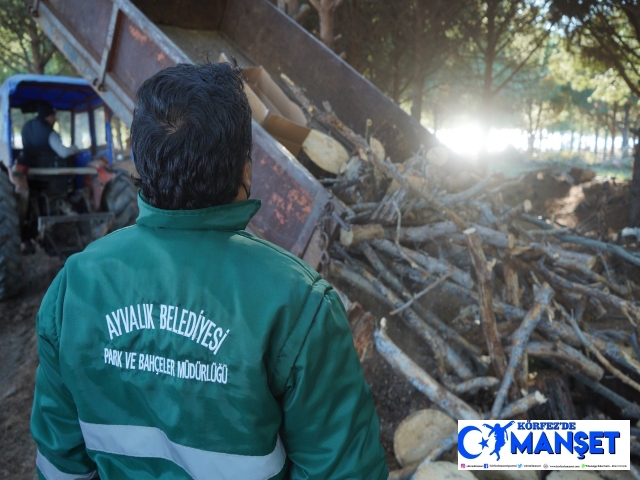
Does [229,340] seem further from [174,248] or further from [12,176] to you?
[12,176]

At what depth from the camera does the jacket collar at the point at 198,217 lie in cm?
111

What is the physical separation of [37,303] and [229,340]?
209 inches

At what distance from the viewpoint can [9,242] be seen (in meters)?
5.07

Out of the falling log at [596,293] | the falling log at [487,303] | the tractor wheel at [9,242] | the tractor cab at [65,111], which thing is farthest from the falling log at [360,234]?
the tractor cab at [65,111]

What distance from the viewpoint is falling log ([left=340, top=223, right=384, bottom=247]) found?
328 centimetres

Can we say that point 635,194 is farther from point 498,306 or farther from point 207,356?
point 207,356

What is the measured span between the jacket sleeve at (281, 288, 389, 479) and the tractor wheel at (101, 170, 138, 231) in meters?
5.12

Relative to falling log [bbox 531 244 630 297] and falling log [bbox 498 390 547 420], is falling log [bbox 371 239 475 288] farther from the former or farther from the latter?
falling log [bbox 498 390 547 420]

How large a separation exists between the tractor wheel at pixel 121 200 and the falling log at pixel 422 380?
12.7ft

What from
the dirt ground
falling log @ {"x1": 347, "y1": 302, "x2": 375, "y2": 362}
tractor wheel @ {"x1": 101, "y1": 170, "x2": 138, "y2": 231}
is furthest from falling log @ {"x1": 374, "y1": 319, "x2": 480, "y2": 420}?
tractor wheel @ {"x1": 101, "y1": 170, "x2": 138, "y2": 231}

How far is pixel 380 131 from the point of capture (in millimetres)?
5449

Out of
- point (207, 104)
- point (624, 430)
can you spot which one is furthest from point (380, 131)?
point (207, 104)

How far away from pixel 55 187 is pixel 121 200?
991 mm

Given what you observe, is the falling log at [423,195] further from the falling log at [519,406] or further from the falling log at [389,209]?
the falling log at [519,406]
